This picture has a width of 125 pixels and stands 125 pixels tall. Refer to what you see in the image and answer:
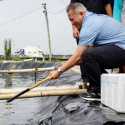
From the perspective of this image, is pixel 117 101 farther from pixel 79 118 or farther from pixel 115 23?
pixel 115 23

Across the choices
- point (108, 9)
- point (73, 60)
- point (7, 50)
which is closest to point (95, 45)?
point (73, 60)

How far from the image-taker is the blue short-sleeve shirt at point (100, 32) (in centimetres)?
712

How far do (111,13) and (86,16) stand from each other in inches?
66.3

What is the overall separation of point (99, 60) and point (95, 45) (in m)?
0.23

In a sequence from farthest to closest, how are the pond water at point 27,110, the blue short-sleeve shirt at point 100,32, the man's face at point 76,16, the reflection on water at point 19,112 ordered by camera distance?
the reflection on water at point 19,112 → the pond water at point 27,110 → the man's face at point 76,16 → the blue short-sleeve shirt at point 100,32

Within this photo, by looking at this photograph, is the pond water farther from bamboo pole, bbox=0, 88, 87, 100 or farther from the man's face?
the man's face

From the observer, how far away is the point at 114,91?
21.4ft

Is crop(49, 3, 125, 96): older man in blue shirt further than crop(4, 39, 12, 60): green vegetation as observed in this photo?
No

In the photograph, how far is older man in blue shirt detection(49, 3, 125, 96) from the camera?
7137 mm

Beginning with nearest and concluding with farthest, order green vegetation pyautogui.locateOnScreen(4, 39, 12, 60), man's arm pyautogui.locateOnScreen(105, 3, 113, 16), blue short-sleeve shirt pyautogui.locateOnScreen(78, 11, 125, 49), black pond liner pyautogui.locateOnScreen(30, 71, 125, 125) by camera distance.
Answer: black pond liner pyautogui.locateOnScreen(30, 71, 125, 125)
blue short-sleeve shirt pyautogui.locateOnScreen(78, 11, 125, 49)
man's arm pyautogui.locateOnScreen(105, 3, 113, 16)
green vegetation pyautogui.locateOnScreen(4, 39, 12, 60)

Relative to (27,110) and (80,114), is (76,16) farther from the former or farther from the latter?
(27,110)

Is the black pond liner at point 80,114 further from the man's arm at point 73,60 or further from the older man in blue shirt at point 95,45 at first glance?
the man's arm at point 73,60

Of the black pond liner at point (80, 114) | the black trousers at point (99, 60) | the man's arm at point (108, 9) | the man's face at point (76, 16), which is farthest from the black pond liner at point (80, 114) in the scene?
the man's arm at point (108, 9)

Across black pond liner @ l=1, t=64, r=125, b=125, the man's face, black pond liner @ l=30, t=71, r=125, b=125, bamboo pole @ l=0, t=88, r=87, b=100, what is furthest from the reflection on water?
the man's face
